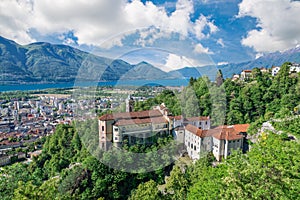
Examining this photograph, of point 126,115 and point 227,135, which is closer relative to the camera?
point 227,135

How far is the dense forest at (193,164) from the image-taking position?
13.6ft

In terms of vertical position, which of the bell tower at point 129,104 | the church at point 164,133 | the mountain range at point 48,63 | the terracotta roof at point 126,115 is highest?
the mountain range at point 48,63

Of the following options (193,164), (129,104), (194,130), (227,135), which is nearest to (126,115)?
(129,104)

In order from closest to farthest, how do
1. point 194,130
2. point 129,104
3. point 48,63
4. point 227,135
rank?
point 227,135
point 194,130
point 129,104
point 48,63

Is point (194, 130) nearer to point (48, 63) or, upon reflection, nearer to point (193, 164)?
point (193, 164)

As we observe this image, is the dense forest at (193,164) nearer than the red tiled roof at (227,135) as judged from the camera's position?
Yes

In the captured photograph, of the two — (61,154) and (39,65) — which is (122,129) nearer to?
(61,154)

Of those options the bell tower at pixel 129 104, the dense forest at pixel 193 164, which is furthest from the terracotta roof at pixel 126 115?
the dense forest at pixel 193 164

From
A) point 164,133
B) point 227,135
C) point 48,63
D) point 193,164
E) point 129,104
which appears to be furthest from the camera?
point 48,63

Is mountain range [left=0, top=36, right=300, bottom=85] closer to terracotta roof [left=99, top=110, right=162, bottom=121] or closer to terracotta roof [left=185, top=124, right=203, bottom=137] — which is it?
terracotta roof [left=99, top=110, right=162, bottom=121]

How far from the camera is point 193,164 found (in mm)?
11258

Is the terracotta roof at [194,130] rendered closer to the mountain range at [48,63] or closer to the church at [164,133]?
the church at [164,133]

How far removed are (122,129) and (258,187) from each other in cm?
815

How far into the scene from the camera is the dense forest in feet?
13.6
